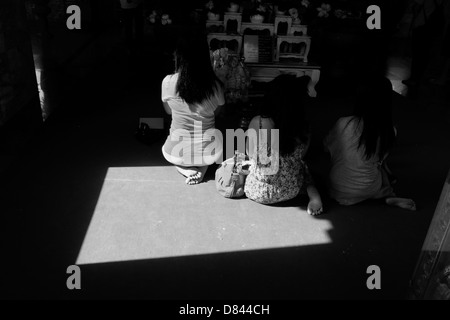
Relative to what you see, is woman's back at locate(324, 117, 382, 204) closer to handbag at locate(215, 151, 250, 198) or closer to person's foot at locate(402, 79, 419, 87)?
handbag at locate(215, 151, 250, 198)

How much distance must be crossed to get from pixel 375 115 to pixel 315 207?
82cm

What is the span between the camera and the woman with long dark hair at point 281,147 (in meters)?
2.77

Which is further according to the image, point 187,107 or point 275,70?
point 275,70

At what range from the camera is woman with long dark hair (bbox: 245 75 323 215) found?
9.09 feet

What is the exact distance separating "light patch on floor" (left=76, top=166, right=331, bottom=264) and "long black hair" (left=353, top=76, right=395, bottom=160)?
686 mm

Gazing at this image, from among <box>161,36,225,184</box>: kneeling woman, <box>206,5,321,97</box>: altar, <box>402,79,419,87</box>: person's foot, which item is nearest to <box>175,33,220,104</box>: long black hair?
<box>161,36,225,184</box>: kneeling woman

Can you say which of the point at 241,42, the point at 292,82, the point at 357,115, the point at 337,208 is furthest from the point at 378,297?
the point at 241,42

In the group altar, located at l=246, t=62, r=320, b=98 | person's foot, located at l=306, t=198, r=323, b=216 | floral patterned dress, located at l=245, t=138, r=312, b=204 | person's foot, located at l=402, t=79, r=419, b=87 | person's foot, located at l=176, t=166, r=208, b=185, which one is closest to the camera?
floral patterned dress, located at l=245, t=138, r=312, b=204

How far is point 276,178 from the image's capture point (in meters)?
2.99

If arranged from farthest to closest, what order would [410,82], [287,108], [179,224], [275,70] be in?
[410,82] → [275,70] → [179,224] → [287,108]

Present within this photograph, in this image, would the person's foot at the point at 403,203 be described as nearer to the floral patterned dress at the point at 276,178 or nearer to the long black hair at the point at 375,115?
the long black hair at the point at 375,115

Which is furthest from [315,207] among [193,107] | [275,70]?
[275,70]

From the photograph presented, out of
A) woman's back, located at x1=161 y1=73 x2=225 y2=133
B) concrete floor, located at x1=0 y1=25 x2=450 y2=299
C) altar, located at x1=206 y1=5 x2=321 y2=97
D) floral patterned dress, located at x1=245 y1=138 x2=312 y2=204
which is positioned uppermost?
altar, located at x1=206 y1=5 x2=321 y2=97

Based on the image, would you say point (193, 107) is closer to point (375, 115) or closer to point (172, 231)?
point (172, 231)
